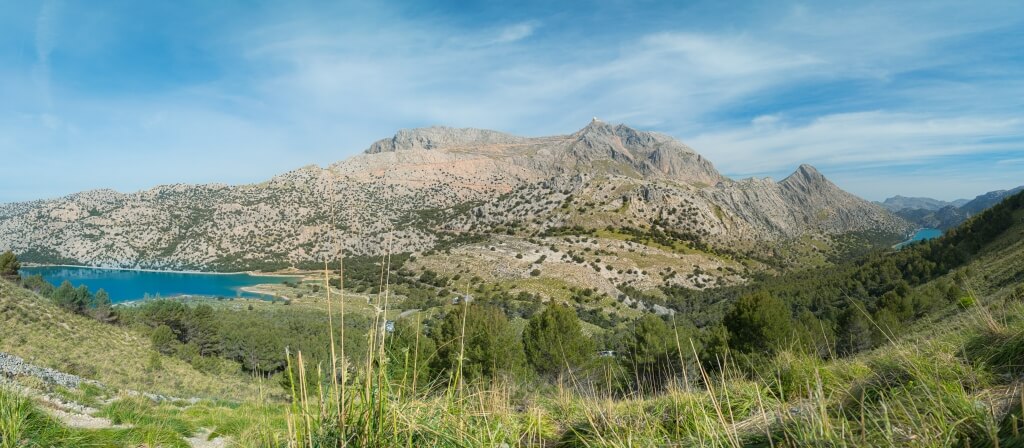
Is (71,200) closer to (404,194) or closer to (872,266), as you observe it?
(404,194)

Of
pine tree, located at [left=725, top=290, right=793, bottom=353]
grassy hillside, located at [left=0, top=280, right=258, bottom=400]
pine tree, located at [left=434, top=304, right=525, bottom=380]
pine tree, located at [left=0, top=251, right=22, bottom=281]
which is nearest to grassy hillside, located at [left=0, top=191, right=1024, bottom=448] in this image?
pine tree, located at [left=434, top=304, right=525, bottom=380]

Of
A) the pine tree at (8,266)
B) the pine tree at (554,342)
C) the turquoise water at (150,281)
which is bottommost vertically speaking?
the turquoise water at (150,281)

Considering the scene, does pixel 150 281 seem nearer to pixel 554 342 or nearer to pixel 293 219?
pixel 293 219

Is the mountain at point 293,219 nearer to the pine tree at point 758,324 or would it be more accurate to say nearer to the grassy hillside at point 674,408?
the pine tree at point 758,324

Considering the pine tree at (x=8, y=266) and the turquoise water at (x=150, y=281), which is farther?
the turquoise water at (x=150, y=281)

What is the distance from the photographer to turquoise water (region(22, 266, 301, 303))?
99.9m

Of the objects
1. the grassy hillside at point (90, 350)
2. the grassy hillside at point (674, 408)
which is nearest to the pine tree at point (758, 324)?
the grassy hillside at point (674, 408)

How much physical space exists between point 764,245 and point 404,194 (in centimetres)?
12486

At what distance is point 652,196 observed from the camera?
12394cm

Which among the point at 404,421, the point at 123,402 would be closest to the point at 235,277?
the point at 123,402

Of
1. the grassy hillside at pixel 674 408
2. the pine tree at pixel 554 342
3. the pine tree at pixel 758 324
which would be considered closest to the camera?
the grassy hillside at pixel 674 408

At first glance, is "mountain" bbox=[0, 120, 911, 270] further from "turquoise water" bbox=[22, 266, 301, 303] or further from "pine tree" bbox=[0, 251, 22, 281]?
"pine tree" bbox=[0, 251, 22, 281]

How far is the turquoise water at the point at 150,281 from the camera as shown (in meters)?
99.9

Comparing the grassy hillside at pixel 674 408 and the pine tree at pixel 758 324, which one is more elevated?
the grassy hillside at pixel 674 408
